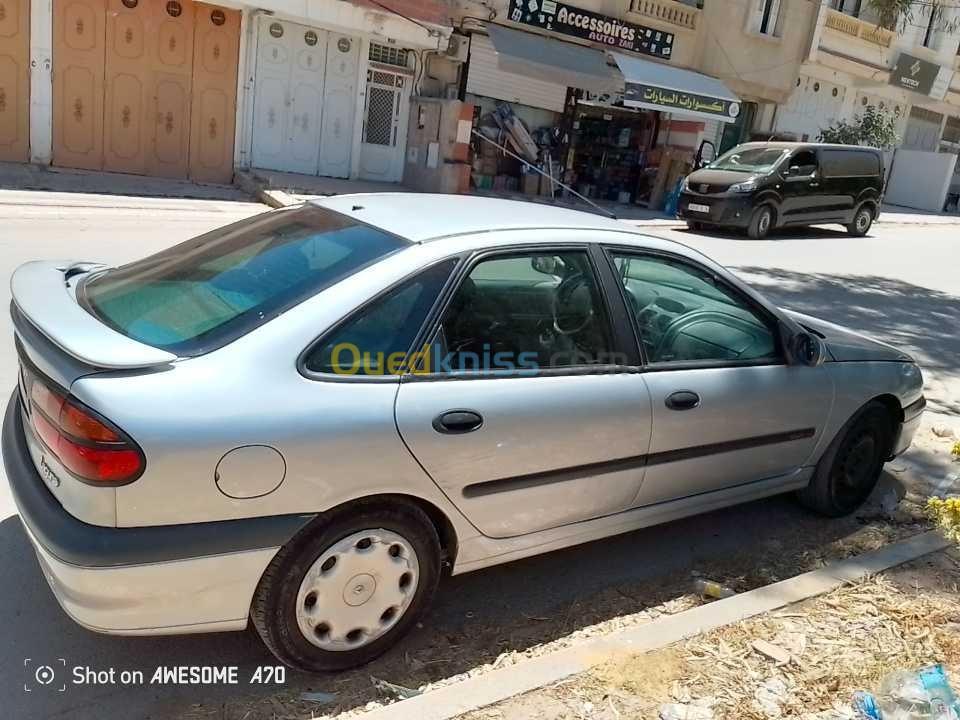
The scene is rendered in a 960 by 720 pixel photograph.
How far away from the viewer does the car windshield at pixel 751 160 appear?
55.1 feet

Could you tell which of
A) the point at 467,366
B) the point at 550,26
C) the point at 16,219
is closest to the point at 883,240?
the point at 550,26

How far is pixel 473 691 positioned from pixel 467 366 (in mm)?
1088

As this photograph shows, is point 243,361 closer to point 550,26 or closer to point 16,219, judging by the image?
point 16,219

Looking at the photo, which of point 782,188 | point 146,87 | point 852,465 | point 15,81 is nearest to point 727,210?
point 782,188

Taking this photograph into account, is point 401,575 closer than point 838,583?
Yes

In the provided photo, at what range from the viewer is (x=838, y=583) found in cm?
363

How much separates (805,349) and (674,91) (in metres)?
17.2

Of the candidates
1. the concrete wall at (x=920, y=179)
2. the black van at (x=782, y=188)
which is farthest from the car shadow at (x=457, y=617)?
the concrete wall at (x=920, y=179)

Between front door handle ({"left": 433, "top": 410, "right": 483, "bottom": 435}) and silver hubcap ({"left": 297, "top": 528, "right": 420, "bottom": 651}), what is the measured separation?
39 centimetres

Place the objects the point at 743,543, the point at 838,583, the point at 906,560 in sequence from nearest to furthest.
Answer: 1. the point at 838,583
2. the point at 906,560
3. the point at 743,543

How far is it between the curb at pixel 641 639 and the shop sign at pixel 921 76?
29.9 meters

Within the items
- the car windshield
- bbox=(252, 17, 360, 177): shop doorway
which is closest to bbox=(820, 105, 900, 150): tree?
the car windshield

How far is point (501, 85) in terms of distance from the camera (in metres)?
18.7

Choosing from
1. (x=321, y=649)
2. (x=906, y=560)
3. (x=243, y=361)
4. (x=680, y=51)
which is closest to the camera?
(x=243, y=361)
